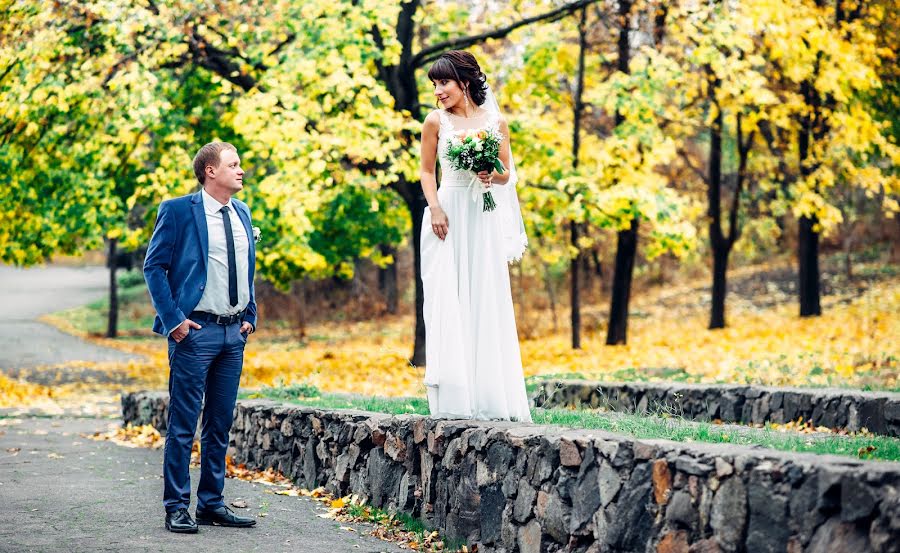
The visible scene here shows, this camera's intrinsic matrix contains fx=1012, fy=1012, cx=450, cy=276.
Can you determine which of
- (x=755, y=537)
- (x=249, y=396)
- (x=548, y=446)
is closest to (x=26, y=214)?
(x=249, y=396)

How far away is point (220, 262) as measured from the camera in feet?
19.8

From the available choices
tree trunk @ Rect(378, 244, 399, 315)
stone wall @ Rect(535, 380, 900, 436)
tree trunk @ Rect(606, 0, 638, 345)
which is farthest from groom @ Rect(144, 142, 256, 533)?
tree trunk @ Rect(378, 244, 399, 315)

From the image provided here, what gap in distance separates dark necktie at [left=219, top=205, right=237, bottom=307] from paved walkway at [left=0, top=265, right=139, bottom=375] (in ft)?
54.2

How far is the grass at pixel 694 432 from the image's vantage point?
5105mm

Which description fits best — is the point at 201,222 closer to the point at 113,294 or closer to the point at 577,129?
the point at 577,129

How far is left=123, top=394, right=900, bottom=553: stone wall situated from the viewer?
147 inches

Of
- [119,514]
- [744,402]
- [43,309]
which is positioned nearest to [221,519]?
[119,514]

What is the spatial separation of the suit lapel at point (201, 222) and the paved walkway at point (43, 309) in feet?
54.4

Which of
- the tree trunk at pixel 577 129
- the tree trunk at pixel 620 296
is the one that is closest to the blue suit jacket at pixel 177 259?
the tree trunk at pixel 577 129

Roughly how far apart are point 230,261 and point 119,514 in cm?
183

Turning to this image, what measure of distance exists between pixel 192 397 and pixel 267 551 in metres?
1.00

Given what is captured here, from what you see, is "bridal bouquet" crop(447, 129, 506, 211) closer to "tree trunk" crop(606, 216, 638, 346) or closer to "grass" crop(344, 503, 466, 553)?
"grass" crop(344, 503, 466, 553)

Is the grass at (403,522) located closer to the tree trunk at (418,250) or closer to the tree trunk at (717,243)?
the tree trunk at (418,250)

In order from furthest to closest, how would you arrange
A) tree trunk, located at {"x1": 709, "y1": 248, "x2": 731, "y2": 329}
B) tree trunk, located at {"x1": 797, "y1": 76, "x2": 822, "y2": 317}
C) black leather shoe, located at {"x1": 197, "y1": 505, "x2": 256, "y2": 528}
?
tree trunk, located at {"x1": 709, "y1": 248, "x2": 731, "y2": 329} → tree trunk, located at {"x1": 797, "y1": 76, "x2": 822, "y2": 317} → black leather shoe, located at {"x1": 197, "y1": 505, "x2": 256, "y2": 528}
